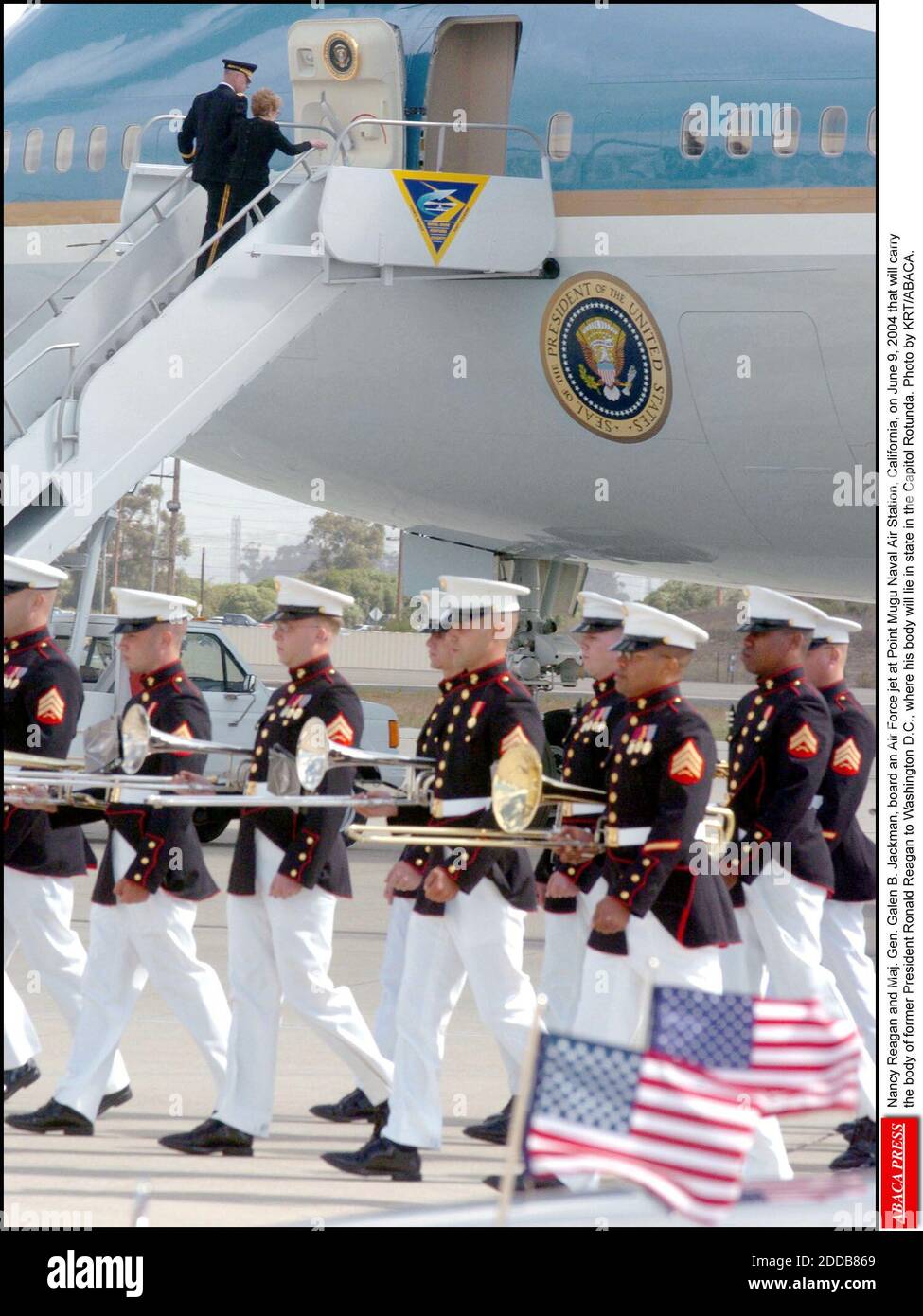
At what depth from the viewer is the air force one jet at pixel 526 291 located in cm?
1050

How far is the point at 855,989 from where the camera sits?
25.7 ft

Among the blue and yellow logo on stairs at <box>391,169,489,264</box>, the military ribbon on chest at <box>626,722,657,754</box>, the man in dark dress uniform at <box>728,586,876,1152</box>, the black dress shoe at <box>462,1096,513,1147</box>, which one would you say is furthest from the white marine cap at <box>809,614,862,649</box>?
the blue and yellow logo on stairs at <box>391,169,489,264</box>

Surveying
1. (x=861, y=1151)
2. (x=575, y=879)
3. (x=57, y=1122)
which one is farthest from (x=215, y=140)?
(x=861, y=1151)

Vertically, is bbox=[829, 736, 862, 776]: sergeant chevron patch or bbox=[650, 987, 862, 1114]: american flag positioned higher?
bbox=[829, 736, 862, 776]: sergeant chevron patch

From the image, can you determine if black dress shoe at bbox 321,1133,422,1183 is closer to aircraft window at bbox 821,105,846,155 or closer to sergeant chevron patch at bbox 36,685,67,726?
sergeant chevron patch at bbox 36,685,67,726

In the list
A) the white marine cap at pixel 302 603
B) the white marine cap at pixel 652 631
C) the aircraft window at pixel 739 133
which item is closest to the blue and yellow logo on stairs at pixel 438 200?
the aircraft window at pixel 739 133

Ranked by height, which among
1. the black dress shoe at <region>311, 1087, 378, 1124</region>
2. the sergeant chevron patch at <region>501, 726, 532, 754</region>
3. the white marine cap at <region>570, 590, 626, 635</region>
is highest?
the white marine cap at <region>570, 590, 626, 635</region>

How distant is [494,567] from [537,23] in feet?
12.5

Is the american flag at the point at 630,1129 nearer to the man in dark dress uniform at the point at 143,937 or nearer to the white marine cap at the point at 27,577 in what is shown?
the man in dark dress uniform at the point at 143,937

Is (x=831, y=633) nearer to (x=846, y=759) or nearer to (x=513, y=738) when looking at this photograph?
(x=846, y=759)

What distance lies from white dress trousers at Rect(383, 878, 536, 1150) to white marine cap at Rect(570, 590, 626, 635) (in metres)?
1.86

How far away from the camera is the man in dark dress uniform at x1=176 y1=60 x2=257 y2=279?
11.0 metres

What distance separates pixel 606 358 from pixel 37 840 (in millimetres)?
5343

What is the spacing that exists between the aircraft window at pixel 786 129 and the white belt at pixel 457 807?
16.4ft
